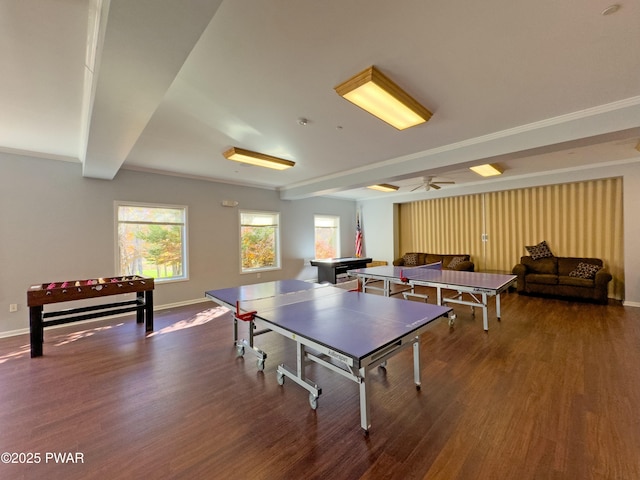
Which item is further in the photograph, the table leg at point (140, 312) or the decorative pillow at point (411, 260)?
the decorative pillow at point (411, 260)

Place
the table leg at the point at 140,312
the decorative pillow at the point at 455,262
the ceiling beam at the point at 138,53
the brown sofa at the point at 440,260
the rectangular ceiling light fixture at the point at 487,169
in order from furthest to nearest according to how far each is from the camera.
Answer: the decorative pillow at the point at 455,262, the brown sofa at the point at 440,260, the rectangular ceiling light fixture at the point at 487,169, the table leg at the point at 140,312, the ceiling beam at the point at 138,53

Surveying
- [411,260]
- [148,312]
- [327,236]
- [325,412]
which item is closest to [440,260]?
[411,260]

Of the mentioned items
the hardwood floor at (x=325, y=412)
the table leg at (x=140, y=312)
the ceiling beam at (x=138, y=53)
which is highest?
the ceiling beam at (x=138, y=53)

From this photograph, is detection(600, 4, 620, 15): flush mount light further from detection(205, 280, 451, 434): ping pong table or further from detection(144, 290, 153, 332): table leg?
detection(144, 290, 153, 332): table leg

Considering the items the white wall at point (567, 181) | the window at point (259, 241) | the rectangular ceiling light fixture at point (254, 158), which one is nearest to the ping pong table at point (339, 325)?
the rectangular ceiling light fixture at point (254, 158)

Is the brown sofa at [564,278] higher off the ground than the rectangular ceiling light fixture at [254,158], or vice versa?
the rectangular ceiling light fixture at [254,158]

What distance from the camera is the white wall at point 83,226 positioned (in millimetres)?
4160

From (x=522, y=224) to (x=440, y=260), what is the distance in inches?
86.4

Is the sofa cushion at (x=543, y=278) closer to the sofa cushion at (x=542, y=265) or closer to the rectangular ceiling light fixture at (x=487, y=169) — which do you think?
the sofa cushion at (x=542, y=265)

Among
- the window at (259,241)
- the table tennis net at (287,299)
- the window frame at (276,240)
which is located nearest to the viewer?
the table tennis net at (287,299)

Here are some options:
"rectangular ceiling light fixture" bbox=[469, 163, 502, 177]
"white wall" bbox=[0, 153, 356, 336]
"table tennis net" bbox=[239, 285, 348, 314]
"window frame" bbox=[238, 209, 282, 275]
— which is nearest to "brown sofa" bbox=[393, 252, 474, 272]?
"rectangular ceiling light fixture" bbox=[469, 163, 502, 177]

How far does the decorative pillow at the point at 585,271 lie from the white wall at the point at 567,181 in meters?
0.45

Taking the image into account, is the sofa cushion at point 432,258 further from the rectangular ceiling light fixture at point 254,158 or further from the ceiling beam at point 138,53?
the ceiling beam at point 138,53

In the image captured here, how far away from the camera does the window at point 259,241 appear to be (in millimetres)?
6871
